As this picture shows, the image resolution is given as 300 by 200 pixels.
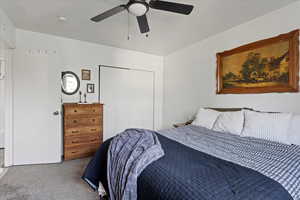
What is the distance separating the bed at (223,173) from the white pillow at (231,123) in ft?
1.53

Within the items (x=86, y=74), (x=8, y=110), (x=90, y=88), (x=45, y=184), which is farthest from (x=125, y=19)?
(x=45, y=184)

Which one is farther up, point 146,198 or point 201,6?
point 201,6

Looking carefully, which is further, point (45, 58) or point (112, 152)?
point (45, 58)

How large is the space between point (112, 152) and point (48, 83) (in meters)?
2.16

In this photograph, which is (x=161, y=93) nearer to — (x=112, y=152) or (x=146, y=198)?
(x=112, y=152)

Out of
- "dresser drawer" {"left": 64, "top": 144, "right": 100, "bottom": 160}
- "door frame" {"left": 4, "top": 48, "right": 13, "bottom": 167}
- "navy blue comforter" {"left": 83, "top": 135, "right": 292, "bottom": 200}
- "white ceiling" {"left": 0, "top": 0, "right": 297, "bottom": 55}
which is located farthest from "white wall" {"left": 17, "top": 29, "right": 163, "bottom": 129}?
"navy blue comforter" {"left": 83, "top": 135, "right": 292, "bottom": 200}

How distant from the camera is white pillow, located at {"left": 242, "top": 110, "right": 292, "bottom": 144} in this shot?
1851 millimetres

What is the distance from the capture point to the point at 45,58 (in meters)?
2.93

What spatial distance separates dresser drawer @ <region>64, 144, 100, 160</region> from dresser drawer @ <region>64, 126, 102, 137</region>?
0.88 ft

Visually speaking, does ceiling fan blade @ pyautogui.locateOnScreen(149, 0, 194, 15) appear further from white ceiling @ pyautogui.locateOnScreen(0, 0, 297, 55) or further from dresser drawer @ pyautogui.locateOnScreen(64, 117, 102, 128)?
dresser drawer @ pyautogui.locateOnScreen(64, 117, 102, 128)

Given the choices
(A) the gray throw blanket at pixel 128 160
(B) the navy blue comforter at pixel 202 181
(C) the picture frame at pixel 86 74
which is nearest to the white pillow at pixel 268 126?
(B) the navy blue comforter at pixel 202 181

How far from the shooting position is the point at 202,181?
94 cm

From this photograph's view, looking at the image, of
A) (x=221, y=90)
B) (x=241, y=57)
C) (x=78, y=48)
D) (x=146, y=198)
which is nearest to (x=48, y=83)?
(x=78, y=48)

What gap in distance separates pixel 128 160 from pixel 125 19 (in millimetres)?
2223
